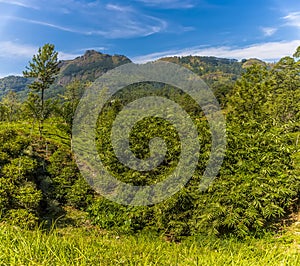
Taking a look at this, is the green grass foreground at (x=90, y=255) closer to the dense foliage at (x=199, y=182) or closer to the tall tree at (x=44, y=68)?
the dense foliage at (x=199, y=182)

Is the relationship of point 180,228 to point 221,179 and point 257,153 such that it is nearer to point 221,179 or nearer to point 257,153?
point 221,179

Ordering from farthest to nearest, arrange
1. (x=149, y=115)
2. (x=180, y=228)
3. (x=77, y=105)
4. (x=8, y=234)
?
1. (x=77, y=105)
2. (x=149, y=115)
3. (x=180, y=228)
4. (x=8, y=234)

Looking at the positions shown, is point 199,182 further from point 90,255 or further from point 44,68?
point 44,68

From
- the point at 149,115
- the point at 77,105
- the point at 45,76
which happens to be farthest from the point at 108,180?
the point at 77,105

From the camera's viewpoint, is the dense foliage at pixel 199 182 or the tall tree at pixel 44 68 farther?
the tall tree at pixel 44 68

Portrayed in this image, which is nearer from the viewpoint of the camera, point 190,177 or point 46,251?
point 46,251

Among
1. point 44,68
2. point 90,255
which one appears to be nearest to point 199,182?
point 90,255

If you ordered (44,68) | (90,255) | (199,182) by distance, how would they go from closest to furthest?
(90,255), (199,182), (44,68)

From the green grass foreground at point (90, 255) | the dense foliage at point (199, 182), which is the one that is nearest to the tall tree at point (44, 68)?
the dense foliage at point (199, 182)

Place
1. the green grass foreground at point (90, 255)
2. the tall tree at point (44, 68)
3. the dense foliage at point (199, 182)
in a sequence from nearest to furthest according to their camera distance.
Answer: the green grass foreground at point (90, 255) → the dense foliage at point (199, 182) → the tall tree at point (44, 68)

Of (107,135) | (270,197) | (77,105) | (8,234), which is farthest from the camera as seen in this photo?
(77,105)

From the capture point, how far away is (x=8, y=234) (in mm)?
2723

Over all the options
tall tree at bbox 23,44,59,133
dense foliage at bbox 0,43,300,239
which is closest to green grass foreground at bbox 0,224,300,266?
dense foliage at bbox 0,43,300,239

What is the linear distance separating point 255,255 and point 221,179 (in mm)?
5447
